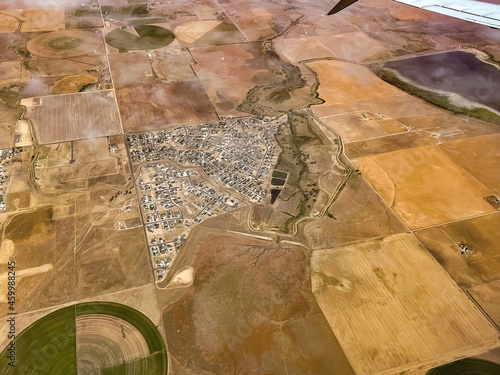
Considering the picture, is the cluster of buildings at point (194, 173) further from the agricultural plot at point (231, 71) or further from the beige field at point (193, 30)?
the beige field at point (193, 30)

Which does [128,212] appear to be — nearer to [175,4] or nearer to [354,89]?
[354,89]

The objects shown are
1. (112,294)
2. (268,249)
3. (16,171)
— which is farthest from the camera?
(16,171)

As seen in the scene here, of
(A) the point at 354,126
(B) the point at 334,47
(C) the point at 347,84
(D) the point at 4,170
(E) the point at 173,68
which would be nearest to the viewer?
(D) the point at 4,170

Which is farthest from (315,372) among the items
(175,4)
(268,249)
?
(175,4)

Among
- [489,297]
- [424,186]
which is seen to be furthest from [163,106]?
[489,297]

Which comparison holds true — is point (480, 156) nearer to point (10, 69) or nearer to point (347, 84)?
point (347, 84)
